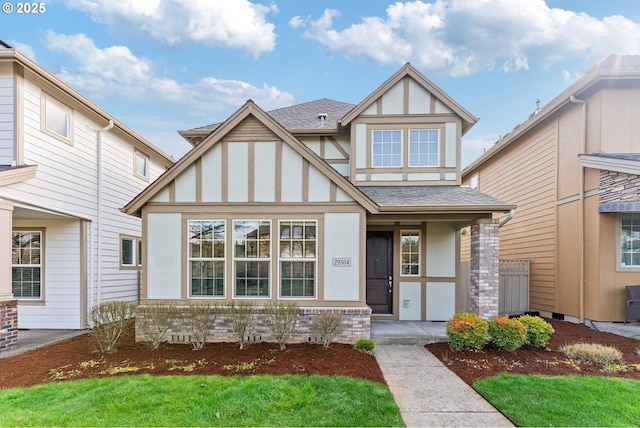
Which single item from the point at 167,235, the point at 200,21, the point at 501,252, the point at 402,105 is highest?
the point at 200,21

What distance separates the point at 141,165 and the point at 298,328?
30.6ft

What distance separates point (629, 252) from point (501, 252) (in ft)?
19.6

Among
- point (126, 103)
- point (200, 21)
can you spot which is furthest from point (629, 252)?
point (126, 103)

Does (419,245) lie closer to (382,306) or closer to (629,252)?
(382,306)

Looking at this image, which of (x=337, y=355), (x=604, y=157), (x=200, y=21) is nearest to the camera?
(x=337, y=355)

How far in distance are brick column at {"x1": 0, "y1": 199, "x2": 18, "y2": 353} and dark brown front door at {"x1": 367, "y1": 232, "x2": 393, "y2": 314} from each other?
8.06 metres

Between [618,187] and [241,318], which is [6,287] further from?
[618,187]

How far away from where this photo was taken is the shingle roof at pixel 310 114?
10.1 m

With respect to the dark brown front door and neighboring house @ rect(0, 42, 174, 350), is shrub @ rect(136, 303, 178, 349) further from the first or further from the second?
the dark brown front door

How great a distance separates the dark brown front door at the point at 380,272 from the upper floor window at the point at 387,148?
2038mm

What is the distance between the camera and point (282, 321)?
680 cm

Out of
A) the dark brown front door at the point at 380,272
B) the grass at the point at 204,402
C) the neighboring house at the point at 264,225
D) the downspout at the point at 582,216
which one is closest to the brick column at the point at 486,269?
the neighboring house at the point at 264,225

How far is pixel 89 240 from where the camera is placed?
935 centimetres

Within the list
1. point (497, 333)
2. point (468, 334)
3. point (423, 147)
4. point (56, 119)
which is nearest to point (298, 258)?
point (468, 334)
